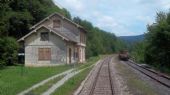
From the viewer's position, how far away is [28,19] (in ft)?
219

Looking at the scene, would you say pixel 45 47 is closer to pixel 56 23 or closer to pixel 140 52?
pixel 56 23

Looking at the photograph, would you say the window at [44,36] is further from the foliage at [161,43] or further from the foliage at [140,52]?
the foliage at [140,52]

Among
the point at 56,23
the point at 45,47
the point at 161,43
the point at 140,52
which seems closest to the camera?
the point at 161,43

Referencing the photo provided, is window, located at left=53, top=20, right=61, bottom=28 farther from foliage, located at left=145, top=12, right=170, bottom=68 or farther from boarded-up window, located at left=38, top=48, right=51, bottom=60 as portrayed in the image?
foliage, located at left=145, top=12, right=170, bottom=68

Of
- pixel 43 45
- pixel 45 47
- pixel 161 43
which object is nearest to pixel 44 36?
pixel 43 45

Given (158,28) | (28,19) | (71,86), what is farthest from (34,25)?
(71,86)

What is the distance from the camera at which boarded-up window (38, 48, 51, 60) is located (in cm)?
5994

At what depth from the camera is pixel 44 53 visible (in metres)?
60.6

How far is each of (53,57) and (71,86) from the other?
3176 centimetres

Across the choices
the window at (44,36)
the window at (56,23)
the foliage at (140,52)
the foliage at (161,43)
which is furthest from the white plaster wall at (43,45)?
the foliage at (140,52)

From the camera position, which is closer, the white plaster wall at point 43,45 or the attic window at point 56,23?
the white plaster wall at point 43,45

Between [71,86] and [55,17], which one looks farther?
[55,17]

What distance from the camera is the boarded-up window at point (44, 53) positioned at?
59.9 m

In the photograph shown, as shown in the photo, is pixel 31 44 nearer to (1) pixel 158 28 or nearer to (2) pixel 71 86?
(1) pixel 158 28
